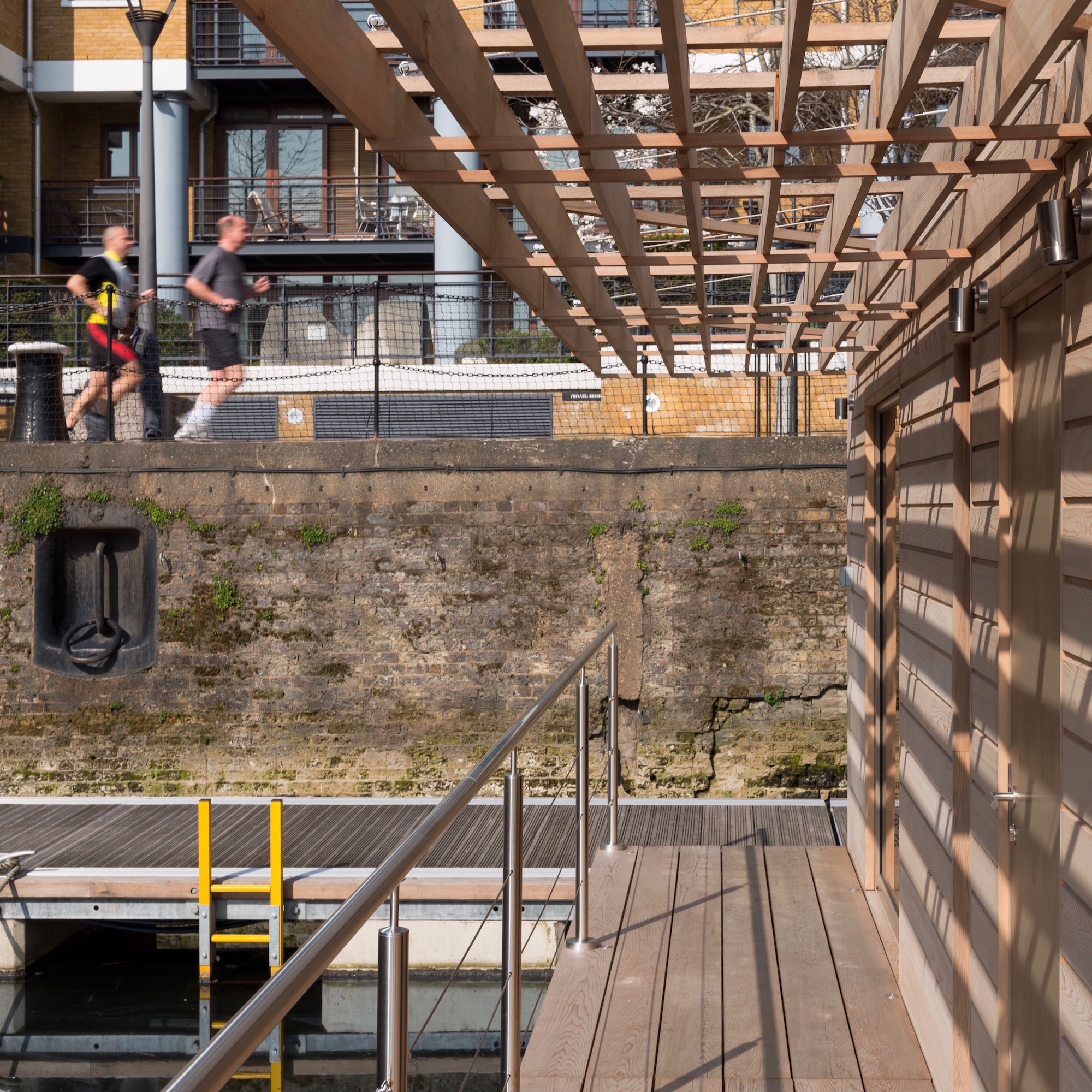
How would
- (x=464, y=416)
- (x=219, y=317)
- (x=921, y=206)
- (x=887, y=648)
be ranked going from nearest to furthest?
(x=921, y=206) → (x=887, y=648) → (x=219, y=317) → (x=464, y=416)

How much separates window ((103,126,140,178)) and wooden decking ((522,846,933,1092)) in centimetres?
1717

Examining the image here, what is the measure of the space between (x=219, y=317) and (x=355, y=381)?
82.4 inches

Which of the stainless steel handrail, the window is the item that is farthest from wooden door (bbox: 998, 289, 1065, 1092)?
the window

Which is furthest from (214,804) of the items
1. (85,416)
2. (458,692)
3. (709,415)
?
(709,415)

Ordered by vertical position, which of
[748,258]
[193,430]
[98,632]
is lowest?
[98,632]

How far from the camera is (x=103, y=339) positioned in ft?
32.4

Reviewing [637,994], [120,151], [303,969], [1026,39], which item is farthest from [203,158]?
[303,969]

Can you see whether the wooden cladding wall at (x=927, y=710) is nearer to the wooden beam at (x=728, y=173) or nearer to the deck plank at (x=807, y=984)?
the deck plank at (x=807, y=984)

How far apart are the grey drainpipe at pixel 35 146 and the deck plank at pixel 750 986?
1605 cm

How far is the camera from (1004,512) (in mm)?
2764

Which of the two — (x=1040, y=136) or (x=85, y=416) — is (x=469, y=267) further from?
(x=1040, y=136)

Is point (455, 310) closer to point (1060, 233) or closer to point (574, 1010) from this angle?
point (574, 1010)

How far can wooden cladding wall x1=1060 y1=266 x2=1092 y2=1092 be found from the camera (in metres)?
2.06

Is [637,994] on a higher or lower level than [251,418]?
lower
